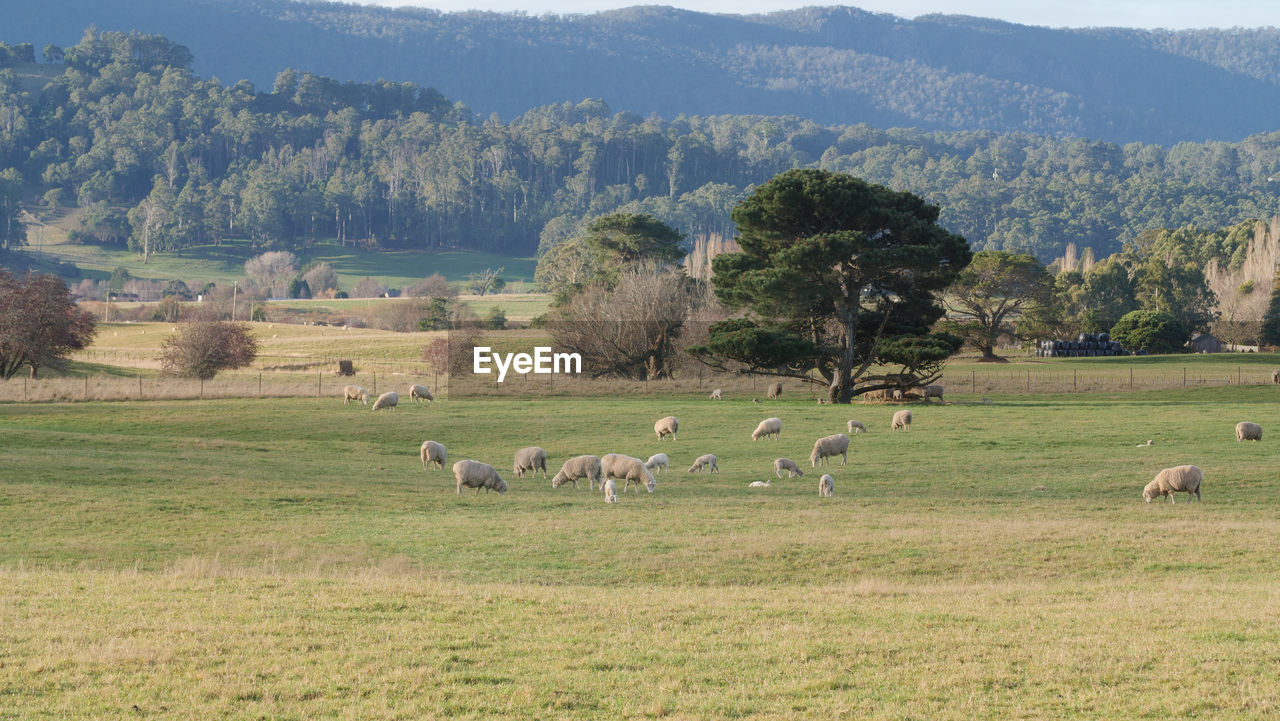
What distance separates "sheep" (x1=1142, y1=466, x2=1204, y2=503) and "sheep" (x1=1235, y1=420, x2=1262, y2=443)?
12.2 meters

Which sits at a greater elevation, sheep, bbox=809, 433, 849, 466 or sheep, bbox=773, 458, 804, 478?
sheep, bbox=809, 433, 849, 466

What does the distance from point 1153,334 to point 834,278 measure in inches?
2305

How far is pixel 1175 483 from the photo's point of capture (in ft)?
84.2

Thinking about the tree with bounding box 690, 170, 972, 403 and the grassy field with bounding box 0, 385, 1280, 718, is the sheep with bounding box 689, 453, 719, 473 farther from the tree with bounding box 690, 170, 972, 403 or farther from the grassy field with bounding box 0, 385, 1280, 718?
the tree with bounding box 690, 170, 972, 403

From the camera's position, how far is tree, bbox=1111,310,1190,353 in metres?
103

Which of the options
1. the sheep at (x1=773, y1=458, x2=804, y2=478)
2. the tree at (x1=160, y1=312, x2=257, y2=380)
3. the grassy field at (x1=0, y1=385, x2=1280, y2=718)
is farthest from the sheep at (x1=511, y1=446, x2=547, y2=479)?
the tree at (x1=160, y1=312, x2=257, y2=380)

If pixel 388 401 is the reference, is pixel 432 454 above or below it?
below

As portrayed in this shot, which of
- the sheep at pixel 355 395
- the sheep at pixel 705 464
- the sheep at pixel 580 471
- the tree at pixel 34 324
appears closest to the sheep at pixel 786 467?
the sheep at pixel 705 464

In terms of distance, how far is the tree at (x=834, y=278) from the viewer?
5366 cm

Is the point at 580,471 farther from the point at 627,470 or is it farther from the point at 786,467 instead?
the point at 786,467

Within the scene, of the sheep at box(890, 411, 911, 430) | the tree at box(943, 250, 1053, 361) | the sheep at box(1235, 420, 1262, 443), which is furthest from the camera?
the tree at box(943, 250, 1053, 361)

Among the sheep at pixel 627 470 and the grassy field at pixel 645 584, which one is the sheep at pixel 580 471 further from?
the grassy field at pixel 645 584

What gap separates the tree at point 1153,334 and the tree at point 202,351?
2892 inches

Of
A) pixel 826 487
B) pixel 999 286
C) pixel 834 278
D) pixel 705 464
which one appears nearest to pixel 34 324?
pixel 834 278
